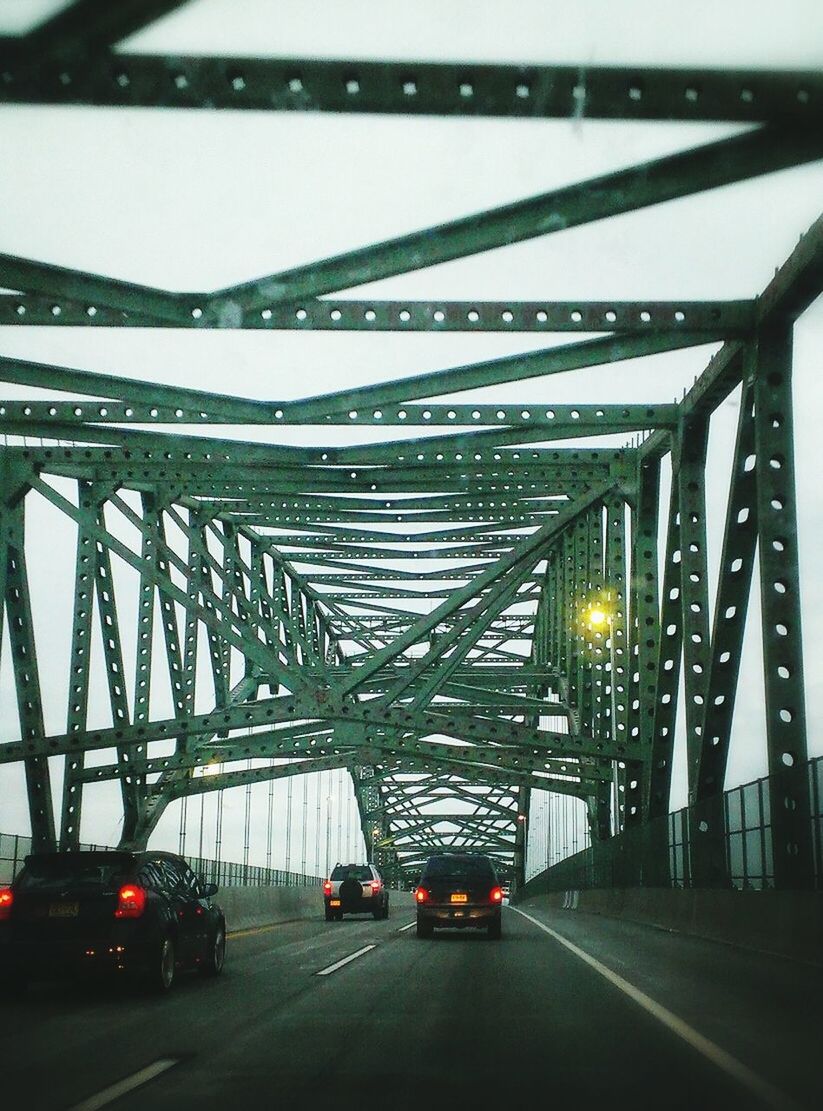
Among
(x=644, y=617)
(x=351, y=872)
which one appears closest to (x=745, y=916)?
(x=644, y=617)

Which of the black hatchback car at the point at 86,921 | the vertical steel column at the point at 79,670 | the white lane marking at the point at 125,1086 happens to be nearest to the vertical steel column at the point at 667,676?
the vertical steel column at the point at 79,670

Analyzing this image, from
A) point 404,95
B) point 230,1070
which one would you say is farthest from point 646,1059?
point 404,95

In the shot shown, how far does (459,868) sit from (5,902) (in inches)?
594

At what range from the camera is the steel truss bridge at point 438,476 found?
42.8 ft

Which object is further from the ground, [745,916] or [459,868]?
[459,868]

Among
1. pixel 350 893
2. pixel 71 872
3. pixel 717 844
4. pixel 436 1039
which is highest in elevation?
pixel 717 844

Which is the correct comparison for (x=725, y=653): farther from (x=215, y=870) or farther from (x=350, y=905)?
(x=350, y=905)

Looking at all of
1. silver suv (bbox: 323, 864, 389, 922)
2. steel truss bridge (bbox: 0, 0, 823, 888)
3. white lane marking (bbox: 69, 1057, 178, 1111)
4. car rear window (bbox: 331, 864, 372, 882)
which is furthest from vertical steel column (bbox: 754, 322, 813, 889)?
car rear window (bbox: 331, 864, 372, 882)

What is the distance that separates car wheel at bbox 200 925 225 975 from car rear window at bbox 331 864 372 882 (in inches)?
1155

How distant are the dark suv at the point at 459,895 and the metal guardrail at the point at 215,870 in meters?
4.16

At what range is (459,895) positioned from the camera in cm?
2773

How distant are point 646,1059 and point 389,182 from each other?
10.6 m

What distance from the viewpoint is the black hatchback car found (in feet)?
45.6

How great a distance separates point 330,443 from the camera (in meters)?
32.7
